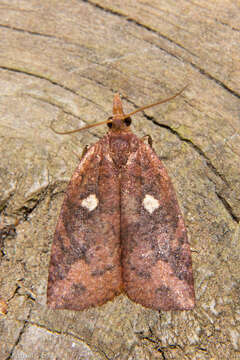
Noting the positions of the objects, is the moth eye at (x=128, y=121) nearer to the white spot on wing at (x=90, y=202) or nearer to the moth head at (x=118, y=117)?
the moth head at (x=118, y=117)

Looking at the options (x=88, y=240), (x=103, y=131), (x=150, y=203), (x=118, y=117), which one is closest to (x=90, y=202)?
(x=88, y=240)

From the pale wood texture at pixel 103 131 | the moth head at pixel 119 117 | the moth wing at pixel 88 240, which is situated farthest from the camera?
the moth head at pixel 119 117

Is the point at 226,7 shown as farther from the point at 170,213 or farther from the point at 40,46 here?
the point at 170,213

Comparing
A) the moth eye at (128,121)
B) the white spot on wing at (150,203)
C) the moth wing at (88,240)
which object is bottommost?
the moth wing at (88,240)

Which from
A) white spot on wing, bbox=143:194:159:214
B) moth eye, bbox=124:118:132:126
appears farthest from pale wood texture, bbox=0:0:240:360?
white spot on wing, bbox=143:194:159:214

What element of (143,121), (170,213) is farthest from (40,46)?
(170,213)

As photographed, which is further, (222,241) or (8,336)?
(222,241)

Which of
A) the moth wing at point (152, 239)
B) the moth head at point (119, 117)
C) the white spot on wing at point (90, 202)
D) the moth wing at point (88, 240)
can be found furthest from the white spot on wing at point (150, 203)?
the moth head at point (119, 117)

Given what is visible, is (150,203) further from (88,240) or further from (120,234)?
(88,240)
